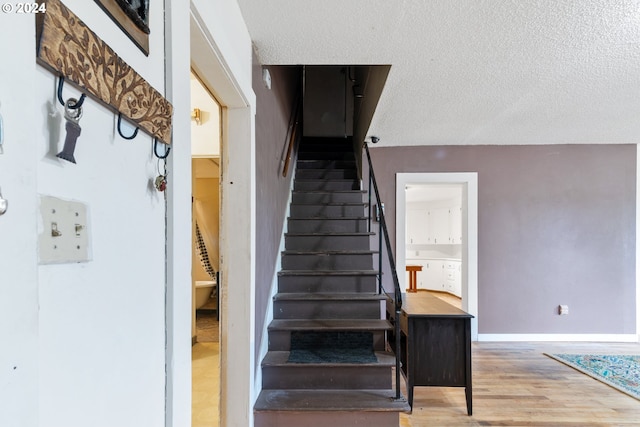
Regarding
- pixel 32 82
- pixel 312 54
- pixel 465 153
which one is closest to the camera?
pixel 32 82

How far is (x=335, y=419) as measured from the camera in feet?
6.82

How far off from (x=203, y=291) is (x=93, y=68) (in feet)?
16.0

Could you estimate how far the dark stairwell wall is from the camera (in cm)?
225

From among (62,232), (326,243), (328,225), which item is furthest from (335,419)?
(62,232)

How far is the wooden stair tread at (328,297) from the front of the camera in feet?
8.94

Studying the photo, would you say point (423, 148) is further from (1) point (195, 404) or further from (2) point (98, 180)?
(2) point (98, 180)

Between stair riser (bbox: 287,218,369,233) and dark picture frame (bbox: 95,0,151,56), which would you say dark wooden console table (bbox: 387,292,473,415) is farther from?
dark picture frame (bbox: 95,0,151,56)

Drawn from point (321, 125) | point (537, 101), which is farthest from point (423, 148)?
point (321, 125)

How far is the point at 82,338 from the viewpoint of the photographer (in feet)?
2.19

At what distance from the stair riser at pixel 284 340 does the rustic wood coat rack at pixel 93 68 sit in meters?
1.97

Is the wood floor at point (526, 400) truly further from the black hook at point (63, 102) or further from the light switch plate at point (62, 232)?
the black hook at point (63, 102)

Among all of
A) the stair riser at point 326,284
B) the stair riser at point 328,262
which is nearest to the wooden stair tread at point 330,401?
the stair riser at point 326,284

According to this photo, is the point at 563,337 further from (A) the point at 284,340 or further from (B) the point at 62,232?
(B) the point at 62,232

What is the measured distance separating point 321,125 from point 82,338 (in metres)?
5.38
